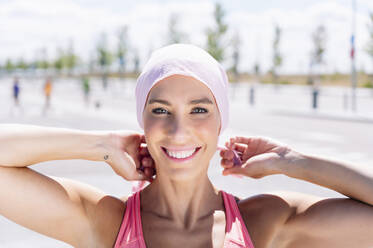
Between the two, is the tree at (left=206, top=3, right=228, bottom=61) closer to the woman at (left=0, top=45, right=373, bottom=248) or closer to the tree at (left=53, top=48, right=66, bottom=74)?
the woman at (left=0, top=45, right=373, bottom=248)

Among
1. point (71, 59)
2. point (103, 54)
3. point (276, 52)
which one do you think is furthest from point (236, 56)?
point (71, 59)

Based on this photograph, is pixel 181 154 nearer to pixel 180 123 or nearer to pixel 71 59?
pixel 180 123

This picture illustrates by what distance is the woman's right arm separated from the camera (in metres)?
1.91

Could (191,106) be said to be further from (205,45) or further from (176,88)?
Result: (205,45)

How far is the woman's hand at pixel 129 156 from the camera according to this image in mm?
2203

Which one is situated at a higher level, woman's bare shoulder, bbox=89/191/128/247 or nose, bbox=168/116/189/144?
nose, bbox=168/116/189/144

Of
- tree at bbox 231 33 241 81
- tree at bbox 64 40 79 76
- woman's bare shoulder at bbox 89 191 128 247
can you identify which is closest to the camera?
woman's bare shoulder at bbox 89 191 128 247

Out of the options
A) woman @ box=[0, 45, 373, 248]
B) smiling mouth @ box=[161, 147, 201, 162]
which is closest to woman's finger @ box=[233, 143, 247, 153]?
woman @ box=[0, 45, 373, 248]

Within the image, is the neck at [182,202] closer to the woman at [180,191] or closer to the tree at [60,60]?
the woman at [180,191]

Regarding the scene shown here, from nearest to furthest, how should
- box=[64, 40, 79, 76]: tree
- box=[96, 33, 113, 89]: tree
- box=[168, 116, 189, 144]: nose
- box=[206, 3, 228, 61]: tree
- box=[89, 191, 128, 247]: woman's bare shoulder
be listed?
box=[168, 116, 189, 144]: nose → box=[89, 191, 128, 247]: woman's bare shoulder → box=[206, 3, 228, 61]: tree → box=[96, 33, 113, 89]: tree → box=[64, 40, 79, 76]: tree

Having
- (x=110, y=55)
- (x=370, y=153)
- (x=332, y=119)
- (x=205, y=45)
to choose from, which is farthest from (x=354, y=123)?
(x=110, y=55)

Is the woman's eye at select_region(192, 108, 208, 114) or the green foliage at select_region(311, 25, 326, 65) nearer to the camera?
the woman's eye at select_region(192, 108, 208, 114)

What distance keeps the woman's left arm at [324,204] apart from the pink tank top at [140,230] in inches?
8.2

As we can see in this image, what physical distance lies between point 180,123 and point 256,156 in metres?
0.49
